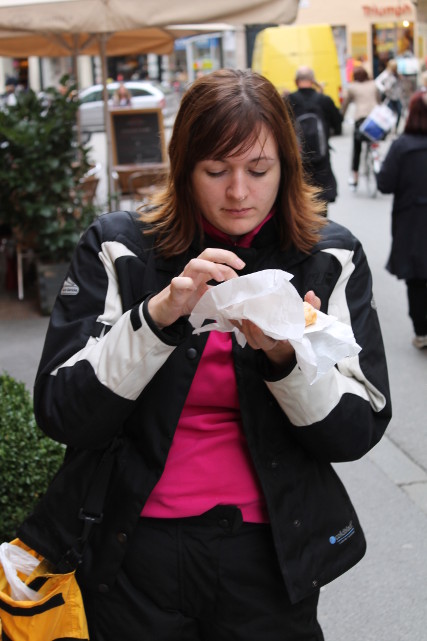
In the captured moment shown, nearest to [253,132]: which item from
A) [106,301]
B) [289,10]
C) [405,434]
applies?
[106,301]

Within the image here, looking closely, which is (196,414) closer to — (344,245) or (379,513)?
(344,245)

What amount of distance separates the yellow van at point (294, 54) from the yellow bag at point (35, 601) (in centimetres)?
2360

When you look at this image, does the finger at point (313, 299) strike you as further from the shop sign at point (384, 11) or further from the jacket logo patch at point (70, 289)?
the shop sign at point (384, 11)

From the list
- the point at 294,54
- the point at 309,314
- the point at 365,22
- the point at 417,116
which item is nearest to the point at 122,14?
the point at 417,116

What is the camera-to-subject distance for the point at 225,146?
206 cm

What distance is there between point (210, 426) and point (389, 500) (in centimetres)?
309

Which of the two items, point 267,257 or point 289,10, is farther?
point 289,10

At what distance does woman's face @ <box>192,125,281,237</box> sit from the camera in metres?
2.08

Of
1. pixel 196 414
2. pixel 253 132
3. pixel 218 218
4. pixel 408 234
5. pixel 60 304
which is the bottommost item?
pixel 408 234

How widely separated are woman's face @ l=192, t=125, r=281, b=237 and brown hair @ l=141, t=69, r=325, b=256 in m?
0.02

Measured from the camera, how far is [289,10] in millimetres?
8539

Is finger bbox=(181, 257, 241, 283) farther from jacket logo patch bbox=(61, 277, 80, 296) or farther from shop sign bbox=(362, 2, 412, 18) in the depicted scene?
shop sign bbox=(362, 2, 412, 18)

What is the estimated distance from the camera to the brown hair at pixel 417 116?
24.2 ft

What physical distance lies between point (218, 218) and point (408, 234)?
18.4ft
